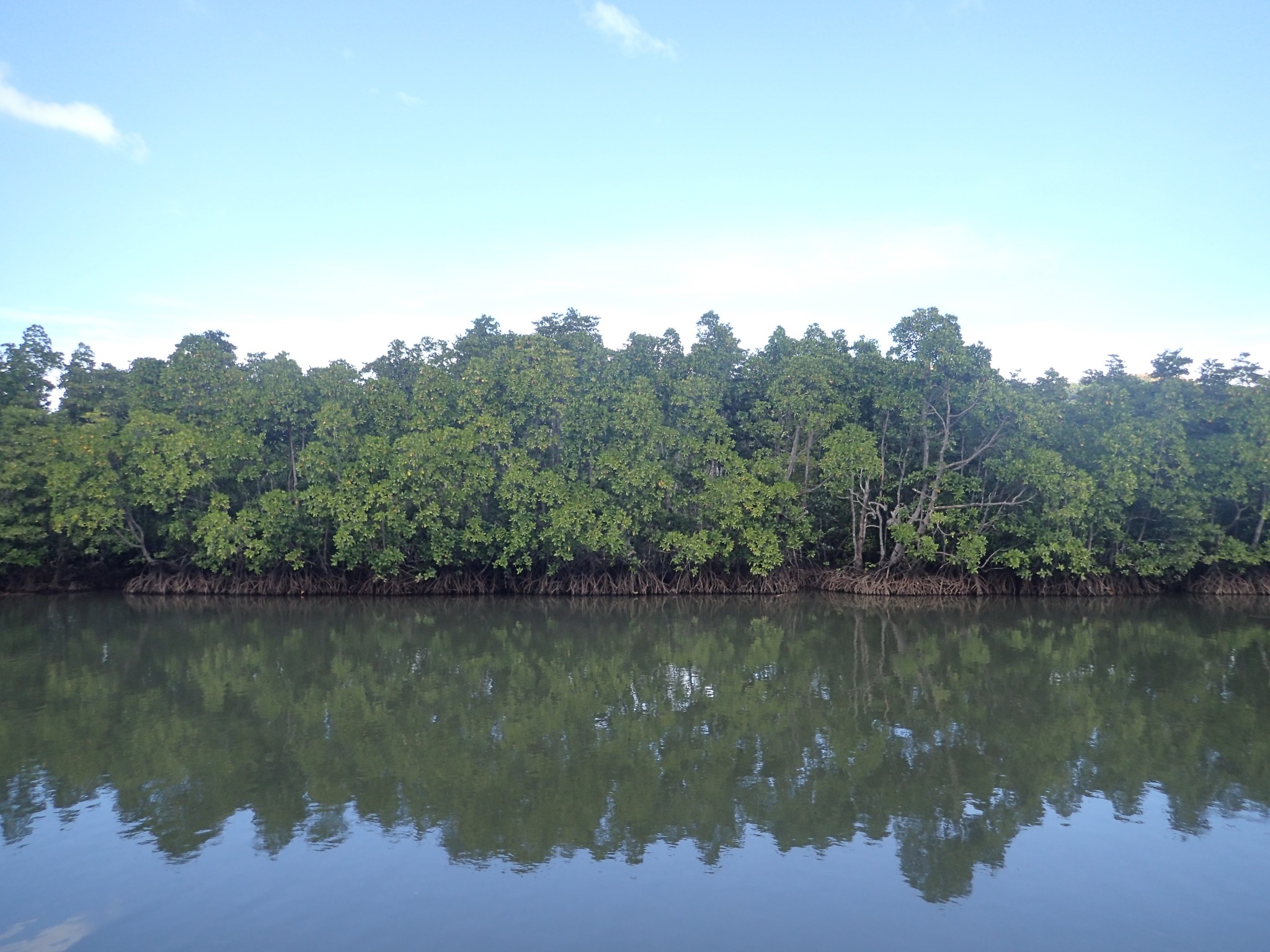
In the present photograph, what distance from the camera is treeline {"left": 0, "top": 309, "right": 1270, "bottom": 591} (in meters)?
19.2

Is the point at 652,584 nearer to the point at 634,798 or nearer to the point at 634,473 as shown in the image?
the point at 634,473

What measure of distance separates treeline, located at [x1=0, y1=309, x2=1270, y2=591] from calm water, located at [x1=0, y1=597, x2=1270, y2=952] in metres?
5.93

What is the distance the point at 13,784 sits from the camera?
24.7 ft

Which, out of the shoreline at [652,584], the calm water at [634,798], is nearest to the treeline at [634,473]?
the shoreline at [652,584]

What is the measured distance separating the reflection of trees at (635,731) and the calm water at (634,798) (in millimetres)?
47

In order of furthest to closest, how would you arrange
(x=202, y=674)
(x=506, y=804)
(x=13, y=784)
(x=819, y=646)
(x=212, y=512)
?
(x=212, y=512), (x=819, y=646), (x=202, y=674), (x=13, y=784), (x=506, y=804)

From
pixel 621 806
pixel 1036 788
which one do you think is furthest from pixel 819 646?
pixel 621 806

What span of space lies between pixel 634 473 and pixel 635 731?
10.8 meters

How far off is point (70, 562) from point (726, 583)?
16.6 m

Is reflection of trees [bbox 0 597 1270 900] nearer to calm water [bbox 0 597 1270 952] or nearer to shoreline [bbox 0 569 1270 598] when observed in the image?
calm water [bbox 0 597 1270 952]

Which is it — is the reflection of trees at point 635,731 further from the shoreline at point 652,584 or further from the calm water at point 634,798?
the shoreline at point 652,584

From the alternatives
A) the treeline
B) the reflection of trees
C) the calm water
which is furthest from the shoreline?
the calm water

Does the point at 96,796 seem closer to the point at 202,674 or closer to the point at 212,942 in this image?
the point at 212,942

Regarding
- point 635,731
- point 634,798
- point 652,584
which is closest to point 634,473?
point 652,584
